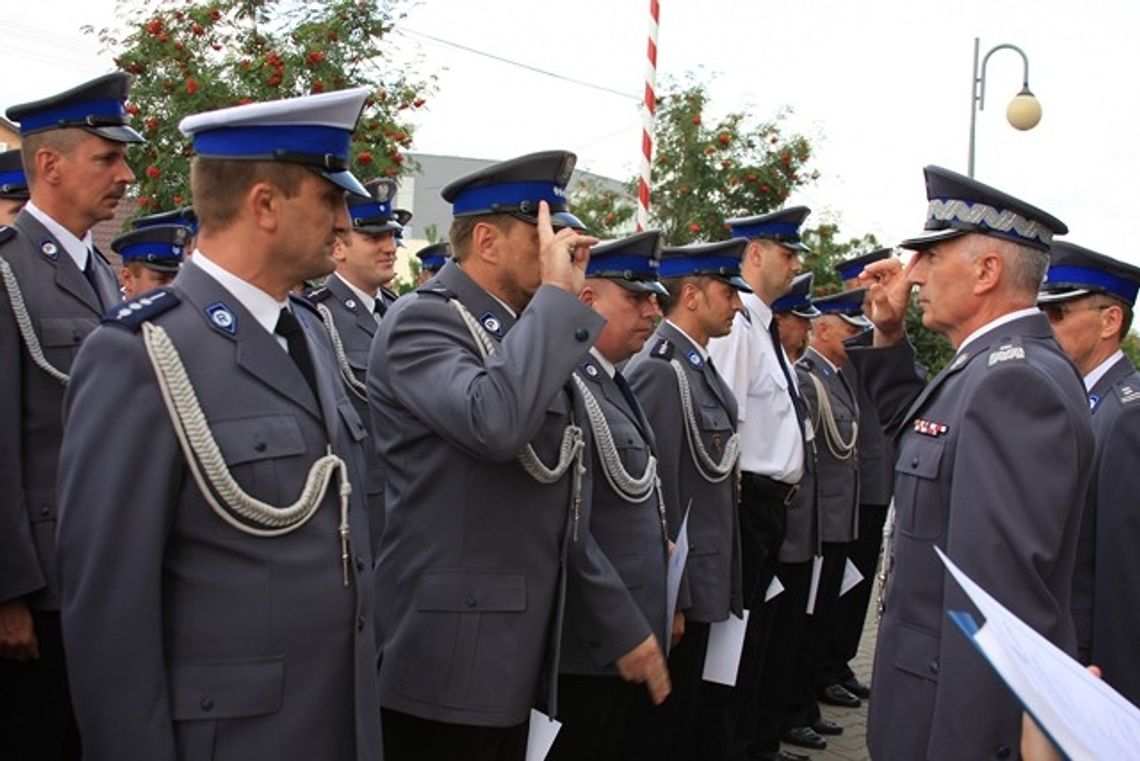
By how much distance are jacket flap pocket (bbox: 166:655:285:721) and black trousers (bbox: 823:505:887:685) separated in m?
5.70

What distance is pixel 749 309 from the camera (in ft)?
20.1

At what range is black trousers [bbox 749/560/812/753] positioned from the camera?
6156 millimetres

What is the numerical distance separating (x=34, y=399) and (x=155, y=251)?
100 inches

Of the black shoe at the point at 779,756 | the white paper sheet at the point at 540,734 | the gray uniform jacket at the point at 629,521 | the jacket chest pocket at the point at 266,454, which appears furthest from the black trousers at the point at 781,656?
the jacket chest pocket at the point at 266,454

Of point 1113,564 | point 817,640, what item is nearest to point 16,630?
point 1113,564

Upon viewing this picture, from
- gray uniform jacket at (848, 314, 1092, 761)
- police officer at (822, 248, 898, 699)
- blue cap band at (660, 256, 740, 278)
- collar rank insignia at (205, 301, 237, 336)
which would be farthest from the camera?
police officer at (822, 248, 898, 699)

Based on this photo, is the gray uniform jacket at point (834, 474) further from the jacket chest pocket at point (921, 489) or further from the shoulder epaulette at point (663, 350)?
the jacket chest pocket at point (921, 489)

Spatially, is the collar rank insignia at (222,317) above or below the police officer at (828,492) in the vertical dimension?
above

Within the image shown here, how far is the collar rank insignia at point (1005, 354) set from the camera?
3105 mm

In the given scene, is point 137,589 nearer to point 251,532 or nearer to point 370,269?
point 251,532

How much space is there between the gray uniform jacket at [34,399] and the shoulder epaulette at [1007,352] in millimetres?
2766

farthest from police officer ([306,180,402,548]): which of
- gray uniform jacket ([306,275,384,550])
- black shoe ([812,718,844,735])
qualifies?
black shoe ([812,718,844,735])

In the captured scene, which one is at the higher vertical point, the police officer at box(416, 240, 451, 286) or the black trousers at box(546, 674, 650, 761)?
the police officer at box(416, 240, 451, 286)

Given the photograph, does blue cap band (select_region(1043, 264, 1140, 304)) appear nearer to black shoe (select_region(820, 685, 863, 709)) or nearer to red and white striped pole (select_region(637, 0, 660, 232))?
red and white striped pole (select_region(637, 0, 660, 232))
